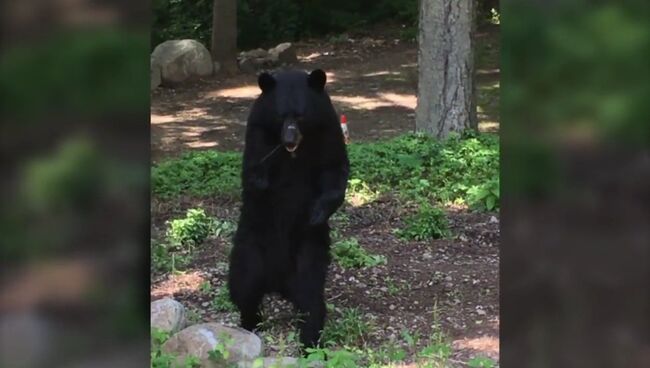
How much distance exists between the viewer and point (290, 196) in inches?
215

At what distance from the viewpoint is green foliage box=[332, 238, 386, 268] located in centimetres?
679

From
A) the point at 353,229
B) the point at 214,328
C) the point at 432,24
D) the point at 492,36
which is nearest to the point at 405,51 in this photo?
the point at 492,36

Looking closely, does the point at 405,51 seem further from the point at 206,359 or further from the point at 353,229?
the point at 206,359

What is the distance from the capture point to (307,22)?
23547 mm

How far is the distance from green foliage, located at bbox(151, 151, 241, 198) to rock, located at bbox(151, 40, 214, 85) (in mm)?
7715

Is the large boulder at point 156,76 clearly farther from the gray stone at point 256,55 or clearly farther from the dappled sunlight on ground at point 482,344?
the dappled sunlight on ground at point 482,344

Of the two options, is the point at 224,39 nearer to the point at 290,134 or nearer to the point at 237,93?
the point at 237,93

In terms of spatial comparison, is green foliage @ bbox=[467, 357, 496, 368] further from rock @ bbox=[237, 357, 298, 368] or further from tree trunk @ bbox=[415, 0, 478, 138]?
tree trunk @ bbox=[415, 0, 478, 138]

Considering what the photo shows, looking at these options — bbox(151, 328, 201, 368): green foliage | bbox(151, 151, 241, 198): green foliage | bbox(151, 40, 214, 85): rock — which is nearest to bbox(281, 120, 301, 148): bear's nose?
bbox(151, 328, 201, 368): green foliage

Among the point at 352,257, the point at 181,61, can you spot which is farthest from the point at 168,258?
the point at 181,61

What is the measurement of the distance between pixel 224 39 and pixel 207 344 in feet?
49.8

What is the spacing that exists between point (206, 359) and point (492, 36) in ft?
61.1

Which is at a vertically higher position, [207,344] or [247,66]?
[247,66]

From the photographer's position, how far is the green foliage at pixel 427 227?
7.54 m
